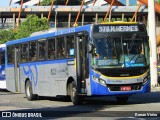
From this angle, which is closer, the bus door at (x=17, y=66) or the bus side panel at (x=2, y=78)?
the bus door at (x=17, y=66)

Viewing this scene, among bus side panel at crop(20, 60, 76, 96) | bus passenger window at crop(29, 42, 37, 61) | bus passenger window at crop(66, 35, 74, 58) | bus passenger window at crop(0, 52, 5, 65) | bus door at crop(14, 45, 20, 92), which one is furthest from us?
bus passenger window at crop(0, 52, 5, 65)

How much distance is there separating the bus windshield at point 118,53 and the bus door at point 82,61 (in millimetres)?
567

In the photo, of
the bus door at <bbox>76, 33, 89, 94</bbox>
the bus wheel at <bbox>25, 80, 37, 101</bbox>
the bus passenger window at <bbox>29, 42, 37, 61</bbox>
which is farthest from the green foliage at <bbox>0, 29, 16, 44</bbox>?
the bus door at <bbox>76, 33, 89, 94</bbox>

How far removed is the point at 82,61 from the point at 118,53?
4.76ft

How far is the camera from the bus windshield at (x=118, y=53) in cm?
1709

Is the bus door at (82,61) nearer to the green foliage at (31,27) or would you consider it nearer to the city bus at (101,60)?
the city bus at (101,60)

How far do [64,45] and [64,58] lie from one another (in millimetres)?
514

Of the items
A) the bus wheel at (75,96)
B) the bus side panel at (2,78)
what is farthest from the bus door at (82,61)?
the bus side panel at (2,78)

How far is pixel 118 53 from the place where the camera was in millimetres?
17203

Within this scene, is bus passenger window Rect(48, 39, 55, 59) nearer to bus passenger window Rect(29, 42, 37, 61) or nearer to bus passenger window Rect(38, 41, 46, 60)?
bus passenger window Rect(38, 41, 46, 60)

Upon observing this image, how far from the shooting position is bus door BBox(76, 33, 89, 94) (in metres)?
17.6

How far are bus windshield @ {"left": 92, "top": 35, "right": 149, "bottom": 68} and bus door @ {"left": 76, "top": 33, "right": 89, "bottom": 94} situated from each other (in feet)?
1.86

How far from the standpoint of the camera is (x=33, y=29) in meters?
65.4

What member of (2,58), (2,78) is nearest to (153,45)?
(2,58)
